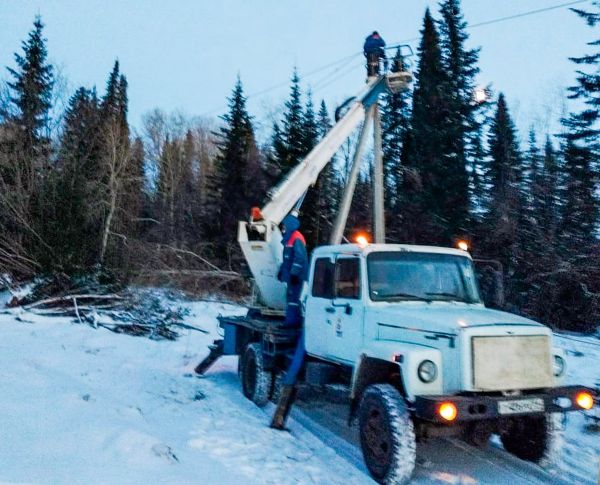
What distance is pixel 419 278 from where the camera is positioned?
6.72m

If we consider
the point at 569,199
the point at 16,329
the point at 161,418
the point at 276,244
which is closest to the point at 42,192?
the point at 16,329

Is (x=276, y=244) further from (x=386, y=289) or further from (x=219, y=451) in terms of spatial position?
(x=219, y=451)

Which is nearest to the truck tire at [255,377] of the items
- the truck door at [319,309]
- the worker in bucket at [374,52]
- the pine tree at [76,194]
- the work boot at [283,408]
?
the work boot at [283,408]

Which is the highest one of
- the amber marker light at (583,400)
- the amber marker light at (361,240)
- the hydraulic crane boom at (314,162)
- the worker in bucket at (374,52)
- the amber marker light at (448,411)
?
the worker in bucket at (374,52)

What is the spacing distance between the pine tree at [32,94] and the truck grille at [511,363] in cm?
2079

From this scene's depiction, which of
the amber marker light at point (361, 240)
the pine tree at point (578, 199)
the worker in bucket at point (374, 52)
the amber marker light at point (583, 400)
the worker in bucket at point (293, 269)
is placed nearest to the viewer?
the amber marker light at point (583, 400)

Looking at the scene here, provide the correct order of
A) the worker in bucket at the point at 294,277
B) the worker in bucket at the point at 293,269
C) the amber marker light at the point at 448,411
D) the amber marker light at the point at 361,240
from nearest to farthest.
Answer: the amber marker light at the point at 448,411, the amber marker light at the point at 361,240, the worker in bucket at the point at 294,277, the worker in bucket at the point at 293,269

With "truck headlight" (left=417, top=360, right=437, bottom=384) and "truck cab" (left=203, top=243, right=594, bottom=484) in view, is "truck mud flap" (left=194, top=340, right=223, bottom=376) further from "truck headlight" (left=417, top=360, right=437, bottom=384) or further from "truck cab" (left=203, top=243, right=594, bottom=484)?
"truck headlight" (left=417, top=360, right=437, bottom=384)

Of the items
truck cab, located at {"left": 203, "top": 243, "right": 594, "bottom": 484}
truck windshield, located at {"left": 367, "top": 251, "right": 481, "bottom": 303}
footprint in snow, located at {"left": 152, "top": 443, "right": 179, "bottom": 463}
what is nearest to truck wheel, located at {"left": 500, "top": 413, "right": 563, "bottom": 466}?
truck cab, located at {"left": 203, "top": 243, "right": 594, "bottom": 484}

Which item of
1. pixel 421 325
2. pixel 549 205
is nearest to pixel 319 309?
pixel 421 325

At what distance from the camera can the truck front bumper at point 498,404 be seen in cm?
500

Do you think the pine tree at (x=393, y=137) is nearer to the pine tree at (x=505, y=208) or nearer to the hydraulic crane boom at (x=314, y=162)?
the pine tree at (x=505, y=208)

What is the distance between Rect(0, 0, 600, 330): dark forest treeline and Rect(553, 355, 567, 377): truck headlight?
445 inches

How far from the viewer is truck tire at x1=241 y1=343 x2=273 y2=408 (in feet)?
28.7
